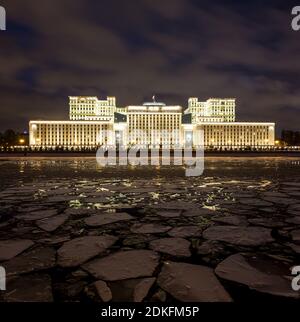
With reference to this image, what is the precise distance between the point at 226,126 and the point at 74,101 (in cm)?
5701

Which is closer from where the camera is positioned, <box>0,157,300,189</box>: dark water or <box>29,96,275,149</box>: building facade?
<box>0,157,300,189</box>: dark water

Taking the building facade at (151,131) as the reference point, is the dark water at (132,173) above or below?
below

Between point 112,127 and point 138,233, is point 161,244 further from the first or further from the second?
point 112,127

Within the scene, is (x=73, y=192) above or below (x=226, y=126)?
below

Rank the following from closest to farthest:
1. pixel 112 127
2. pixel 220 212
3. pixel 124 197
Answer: pixel 220 212 < pixel 124 197 < pixel 112 127

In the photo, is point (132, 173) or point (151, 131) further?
point (151, 131)

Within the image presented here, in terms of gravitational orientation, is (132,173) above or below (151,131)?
below

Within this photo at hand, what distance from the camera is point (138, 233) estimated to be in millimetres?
2959

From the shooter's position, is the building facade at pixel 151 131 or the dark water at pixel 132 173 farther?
the building facade at pixel 151 131

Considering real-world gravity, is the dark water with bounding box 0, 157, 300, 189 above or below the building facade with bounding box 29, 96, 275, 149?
below

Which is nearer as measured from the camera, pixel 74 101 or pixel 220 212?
pixel 220 212
